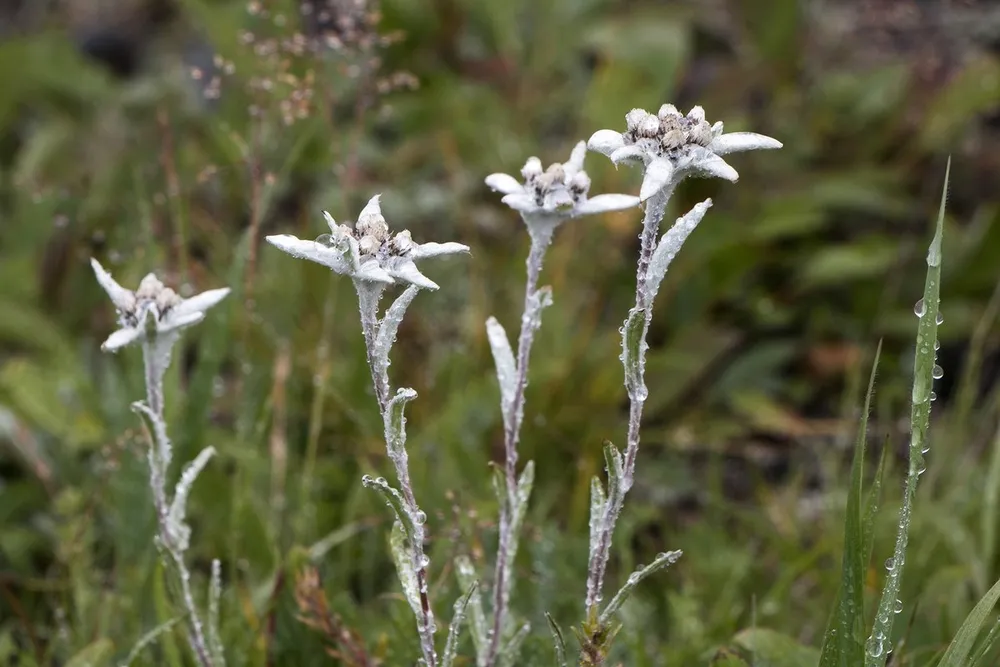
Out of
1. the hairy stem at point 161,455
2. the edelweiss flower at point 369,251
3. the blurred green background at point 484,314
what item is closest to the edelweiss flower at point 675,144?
the edelweiss flower at point 369,251

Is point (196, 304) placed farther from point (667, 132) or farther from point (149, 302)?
point (667, 132)

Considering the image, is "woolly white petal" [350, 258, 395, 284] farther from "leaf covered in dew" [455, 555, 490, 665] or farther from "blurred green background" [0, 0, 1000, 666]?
"blurred green background" [0, 0, 1000, 666]

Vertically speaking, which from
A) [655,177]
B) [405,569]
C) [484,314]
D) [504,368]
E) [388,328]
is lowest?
[484,314]

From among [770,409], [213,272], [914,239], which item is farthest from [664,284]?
[213,272]

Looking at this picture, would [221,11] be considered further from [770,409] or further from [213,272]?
[770,409]

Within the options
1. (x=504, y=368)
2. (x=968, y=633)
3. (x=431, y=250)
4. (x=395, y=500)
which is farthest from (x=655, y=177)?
(x=968, y=633)

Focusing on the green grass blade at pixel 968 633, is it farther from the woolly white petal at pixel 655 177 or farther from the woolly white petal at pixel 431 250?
the woolly white petal at pixel 431 250
